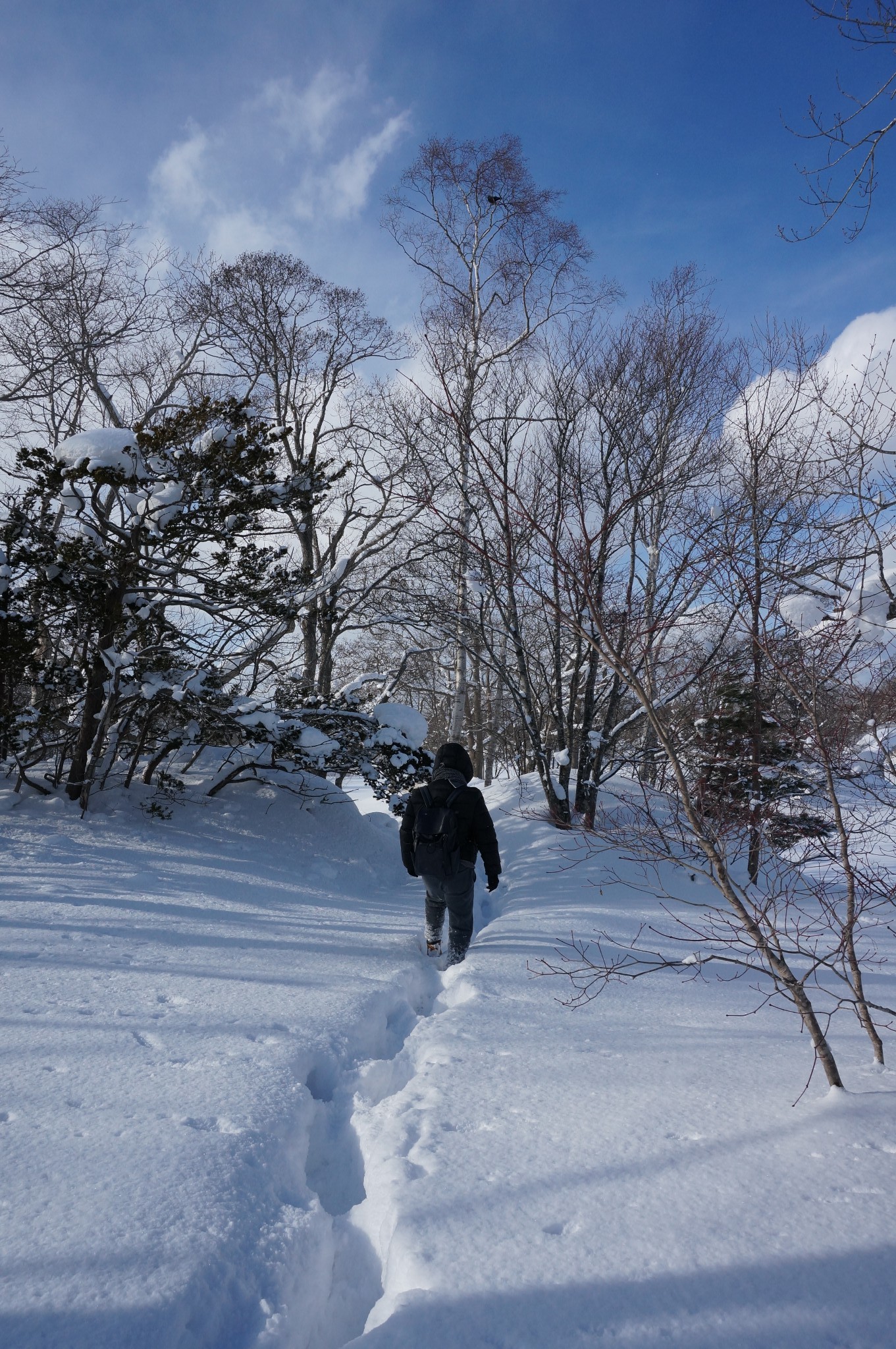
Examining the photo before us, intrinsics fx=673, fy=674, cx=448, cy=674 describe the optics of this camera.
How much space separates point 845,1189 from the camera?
6.36 feet

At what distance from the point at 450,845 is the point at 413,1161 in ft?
8.84

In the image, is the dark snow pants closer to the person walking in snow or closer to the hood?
the person walking in snow

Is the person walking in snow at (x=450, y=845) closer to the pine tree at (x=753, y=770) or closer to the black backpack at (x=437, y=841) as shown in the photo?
the black backpack at (x=437, y=841)

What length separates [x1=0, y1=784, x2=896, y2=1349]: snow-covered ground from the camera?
1.58 meters

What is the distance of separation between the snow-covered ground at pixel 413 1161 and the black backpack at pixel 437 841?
2.43 feet

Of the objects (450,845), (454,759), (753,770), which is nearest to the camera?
(450,845)

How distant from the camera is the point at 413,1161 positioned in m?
2.25

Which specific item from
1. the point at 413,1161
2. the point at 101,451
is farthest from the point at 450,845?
the point at 101,451

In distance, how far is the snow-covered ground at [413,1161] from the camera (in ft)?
5.18

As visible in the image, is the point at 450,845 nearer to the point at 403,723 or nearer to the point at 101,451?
the point at 403,723

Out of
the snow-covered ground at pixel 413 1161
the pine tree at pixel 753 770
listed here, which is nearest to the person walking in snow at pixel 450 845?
the snow-covered ground at pixel 413 1161

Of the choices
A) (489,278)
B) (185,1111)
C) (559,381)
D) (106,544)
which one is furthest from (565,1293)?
(489,278)

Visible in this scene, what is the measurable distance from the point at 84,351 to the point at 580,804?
10.8m

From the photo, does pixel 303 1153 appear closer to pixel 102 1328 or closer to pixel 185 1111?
pixel 185 1111
